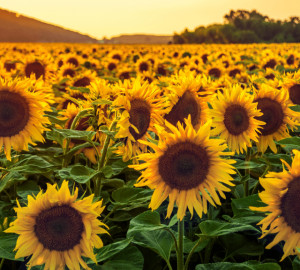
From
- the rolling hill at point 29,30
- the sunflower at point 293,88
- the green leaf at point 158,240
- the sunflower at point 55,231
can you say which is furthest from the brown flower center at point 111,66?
the rolling hill at point 29,30

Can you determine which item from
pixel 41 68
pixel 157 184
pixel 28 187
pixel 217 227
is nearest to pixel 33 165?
pixel 28 187

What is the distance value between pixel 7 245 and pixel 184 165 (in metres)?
1.22

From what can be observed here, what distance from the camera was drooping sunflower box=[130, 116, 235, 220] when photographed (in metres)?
2.39

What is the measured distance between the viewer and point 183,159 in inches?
95.3

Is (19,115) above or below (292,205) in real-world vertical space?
above

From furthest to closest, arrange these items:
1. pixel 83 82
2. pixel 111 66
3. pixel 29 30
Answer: pixel 29 30, pixel 111 66, pixel 83 82

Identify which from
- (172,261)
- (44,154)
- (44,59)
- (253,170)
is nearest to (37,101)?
(44,154)

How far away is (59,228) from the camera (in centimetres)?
231

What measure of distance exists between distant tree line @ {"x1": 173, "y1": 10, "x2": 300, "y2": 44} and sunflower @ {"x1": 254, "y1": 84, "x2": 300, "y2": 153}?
55735 mm

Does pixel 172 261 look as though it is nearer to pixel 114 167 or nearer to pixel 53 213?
pixel 114 167

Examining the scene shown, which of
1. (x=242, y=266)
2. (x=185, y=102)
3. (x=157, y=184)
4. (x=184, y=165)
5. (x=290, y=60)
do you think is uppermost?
(x=290, y=60)

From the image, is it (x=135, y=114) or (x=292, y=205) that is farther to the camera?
(x=135, y=114)

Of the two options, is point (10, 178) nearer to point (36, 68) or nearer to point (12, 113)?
point (12, 113)

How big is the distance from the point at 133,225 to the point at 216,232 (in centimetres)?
51
